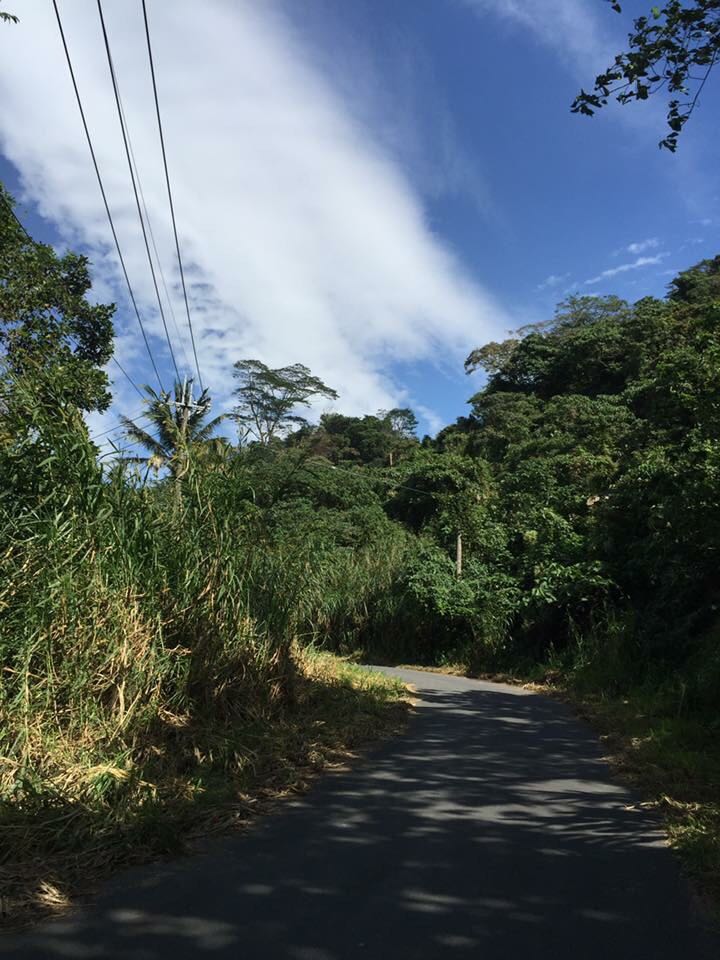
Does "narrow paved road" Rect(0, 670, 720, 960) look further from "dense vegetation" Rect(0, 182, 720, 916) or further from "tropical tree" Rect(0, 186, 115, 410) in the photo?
"tropical tree" Rect(0, 186, 115, 410)

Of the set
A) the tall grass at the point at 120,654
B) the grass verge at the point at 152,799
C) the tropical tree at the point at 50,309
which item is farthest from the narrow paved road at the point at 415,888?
the tropical tree at the point at 50,309

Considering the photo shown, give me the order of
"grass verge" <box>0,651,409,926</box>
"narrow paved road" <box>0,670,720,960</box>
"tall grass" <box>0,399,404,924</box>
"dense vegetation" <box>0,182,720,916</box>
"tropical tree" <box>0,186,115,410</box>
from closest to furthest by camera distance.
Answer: "narrow paved road" <box>0,670,720,960</box> → "grass verge" <box>0,651,409,926</box> → "tall grass" <box>0,399,404,924</box> → "dense vegetation" <box>0,182,720,916</box> → "tropical tree" <box>0,186,115,410</box>

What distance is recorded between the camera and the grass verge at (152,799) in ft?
12.1

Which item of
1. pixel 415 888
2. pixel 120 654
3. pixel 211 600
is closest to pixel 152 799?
pixel 120 654

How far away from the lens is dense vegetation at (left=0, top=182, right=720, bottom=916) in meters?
4.94

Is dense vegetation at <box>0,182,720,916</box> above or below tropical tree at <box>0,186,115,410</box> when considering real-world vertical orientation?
below

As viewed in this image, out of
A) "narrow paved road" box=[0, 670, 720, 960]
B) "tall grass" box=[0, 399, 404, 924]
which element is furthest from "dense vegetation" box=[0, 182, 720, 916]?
"narrow paved road" box=[0, 670, 720, 960]

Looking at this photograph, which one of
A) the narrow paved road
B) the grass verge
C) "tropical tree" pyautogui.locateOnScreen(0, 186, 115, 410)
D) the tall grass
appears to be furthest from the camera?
"tropical tree" pyautogui.locateOnScreen(0, 186, 115, 410)

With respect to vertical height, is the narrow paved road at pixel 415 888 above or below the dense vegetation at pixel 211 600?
below

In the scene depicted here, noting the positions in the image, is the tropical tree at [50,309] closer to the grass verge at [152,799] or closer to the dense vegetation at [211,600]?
the dense vegetation at [211,600]

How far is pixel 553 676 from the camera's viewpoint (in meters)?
15.5

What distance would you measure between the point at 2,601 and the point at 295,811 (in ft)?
8.72

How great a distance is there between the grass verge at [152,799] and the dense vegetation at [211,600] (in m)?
0.02

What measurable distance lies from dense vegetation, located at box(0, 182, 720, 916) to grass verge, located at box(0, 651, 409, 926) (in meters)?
0.02
